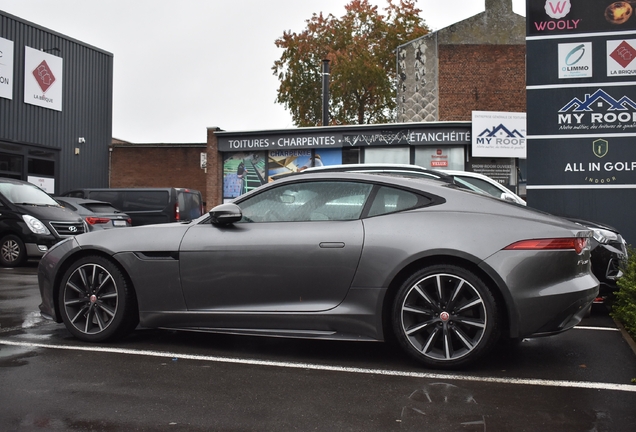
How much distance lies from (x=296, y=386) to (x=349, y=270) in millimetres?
967

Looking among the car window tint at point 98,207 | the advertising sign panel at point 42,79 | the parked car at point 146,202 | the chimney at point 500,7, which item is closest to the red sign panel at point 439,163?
the parked car at point 146,202

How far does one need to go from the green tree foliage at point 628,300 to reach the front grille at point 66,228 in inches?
428

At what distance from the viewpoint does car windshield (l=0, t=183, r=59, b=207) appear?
14.1m

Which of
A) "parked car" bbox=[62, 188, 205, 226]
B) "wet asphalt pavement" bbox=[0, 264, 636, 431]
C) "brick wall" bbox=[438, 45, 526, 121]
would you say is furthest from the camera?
"brick wall" bbox=[438, 45, 526, 121]

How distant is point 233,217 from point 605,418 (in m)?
2.90

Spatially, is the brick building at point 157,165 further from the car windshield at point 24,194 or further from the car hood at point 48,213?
the car hood at point 48,213

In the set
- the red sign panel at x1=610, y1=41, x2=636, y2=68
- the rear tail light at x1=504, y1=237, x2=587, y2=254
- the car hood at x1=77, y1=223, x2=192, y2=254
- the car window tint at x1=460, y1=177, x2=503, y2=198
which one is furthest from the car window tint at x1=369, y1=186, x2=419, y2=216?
the car window tint at x1=460, y1=177, x2=503, y2=198

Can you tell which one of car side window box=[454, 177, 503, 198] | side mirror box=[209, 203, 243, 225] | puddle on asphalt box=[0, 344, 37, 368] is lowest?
puddle on asphalt box=[0, 344, 37, 368]

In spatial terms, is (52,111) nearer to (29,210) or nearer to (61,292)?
(29,210)

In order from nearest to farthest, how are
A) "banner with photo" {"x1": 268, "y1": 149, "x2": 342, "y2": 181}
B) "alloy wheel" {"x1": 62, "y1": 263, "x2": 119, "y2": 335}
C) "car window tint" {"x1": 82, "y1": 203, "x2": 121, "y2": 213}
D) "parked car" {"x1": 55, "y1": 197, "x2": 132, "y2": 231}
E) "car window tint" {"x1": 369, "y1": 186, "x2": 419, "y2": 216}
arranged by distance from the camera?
1. "car window tint" {"x1": 369, "y1": 186, "x2": 419, "y2": 216}
2. "alloy wheel" {"x1": 62, "y1": 263, "x2": 119, "y2": 335}
3. "parked car" {"x1": 55, "y1": 197, "x2": 132, "y2": 231}
4. "car window tint" {"x1": 82, "y1": 203, "x2": 121, "y2": 213}
5. "banner with photo" {"x1": 268, "y1": 149, "x2": 342, "y2": 181}

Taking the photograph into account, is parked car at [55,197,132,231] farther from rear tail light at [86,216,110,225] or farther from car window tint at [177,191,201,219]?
car window tint at [177,191,201,219]

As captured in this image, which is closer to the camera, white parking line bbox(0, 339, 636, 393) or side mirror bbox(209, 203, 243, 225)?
white parking line bbox(0, 339, 636, 393)

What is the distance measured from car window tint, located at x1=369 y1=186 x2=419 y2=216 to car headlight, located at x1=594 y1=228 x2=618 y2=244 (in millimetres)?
3383

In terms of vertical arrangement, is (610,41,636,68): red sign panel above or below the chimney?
below
